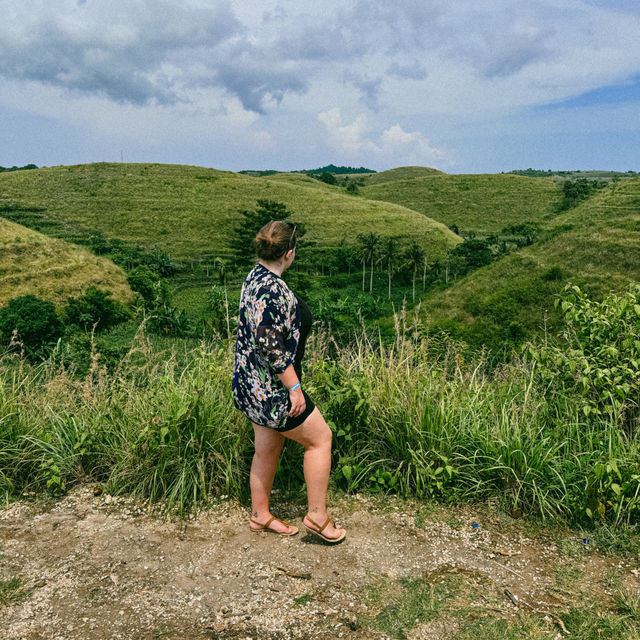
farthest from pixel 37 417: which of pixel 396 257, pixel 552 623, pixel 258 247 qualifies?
pixel 396 257

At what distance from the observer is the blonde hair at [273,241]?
2.36 metres

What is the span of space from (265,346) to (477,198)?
84137 millimetres

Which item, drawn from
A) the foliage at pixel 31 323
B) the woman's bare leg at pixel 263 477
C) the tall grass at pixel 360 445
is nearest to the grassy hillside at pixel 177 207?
the foliage at pixel 31 323

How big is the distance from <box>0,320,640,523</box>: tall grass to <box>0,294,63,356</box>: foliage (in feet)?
62.7

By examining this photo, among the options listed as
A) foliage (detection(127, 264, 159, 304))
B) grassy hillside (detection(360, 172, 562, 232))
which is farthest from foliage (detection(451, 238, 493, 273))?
foliage (detection(127, 264, 159, 304))

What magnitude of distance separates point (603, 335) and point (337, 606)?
8.39 ft

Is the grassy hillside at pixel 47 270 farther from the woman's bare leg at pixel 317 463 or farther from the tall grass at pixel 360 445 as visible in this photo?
the woman's bare leg at pixel 317 463

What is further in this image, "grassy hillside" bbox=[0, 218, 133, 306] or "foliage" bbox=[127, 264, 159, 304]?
"foliage" bbox=[127, 264, 159, 304]

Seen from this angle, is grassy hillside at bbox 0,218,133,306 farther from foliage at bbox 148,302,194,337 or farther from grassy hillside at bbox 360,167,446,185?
grassy hillside at bbox 360,167,446,185

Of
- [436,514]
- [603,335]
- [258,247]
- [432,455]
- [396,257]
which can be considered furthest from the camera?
[396,257]

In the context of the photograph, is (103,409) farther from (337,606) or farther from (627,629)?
(627,629)

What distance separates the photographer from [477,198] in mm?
79688

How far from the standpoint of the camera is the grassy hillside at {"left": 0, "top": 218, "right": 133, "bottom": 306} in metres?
27.8

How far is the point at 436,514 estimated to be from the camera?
2.78 meters
